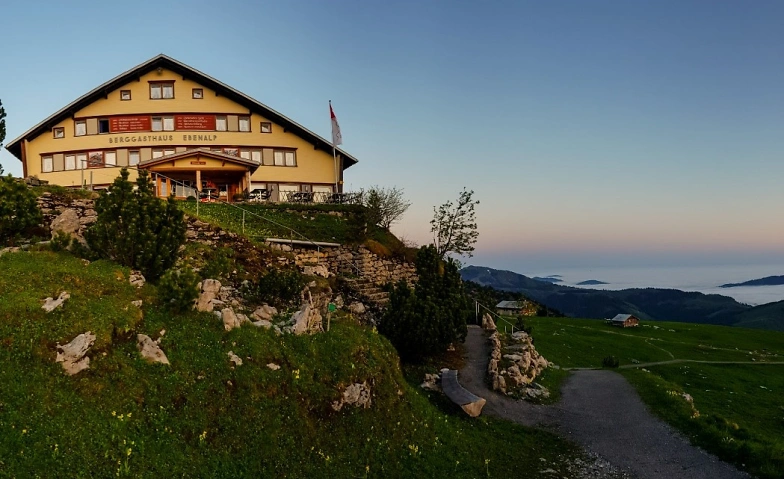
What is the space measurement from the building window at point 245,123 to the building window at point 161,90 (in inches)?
272

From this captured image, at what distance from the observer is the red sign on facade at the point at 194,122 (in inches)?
1746

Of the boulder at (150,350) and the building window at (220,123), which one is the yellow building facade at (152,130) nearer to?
the building window at (220,123)

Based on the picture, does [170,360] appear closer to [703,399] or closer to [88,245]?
[88,245]

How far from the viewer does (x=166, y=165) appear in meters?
37.8

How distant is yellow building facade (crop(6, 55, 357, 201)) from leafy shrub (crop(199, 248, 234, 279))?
22243 mm

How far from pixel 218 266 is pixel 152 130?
3131cm

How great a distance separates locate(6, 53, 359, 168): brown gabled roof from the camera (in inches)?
1690

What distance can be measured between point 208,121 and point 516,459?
138 feet

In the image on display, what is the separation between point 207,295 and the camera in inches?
600

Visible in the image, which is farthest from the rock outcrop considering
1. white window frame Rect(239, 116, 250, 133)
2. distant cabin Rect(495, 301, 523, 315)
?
distant cabin Rect(495, 301, 523, 315)

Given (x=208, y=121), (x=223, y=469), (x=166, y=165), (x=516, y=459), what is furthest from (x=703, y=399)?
(x=208, y=121)

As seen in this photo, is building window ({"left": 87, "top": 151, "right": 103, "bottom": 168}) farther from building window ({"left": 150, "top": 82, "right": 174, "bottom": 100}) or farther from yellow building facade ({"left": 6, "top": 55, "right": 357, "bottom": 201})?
building window ({"left": 150, "top": 82, "right": 174, "bottom": 100})

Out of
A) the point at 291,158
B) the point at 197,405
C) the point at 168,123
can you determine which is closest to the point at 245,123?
the point at 291,158

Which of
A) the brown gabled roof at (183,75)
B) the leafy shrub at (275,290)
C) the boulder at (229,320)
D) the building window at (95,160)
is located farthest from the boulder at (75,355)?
the building window at (95,160)
